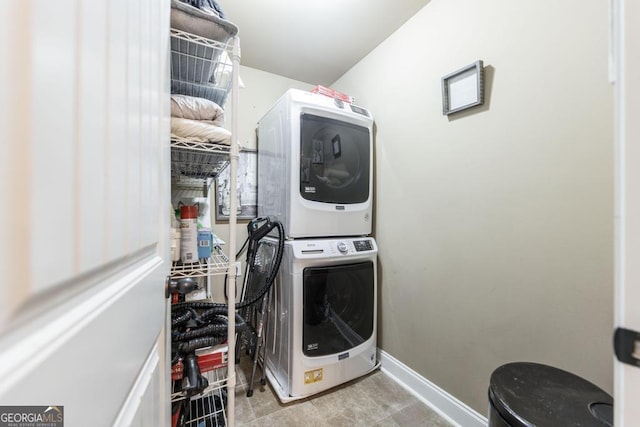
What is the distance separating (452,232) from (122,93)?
1529 millimetres

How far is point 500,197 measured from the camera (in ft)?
4.05

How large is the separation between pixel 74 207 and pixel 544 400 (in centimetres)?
118

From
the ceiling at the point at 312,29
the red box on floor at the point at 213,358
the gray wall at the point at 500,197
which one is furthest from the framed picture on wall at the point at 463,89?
the red box on floor at the point at 213,358

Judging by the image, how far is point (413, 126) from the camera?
1.67 m

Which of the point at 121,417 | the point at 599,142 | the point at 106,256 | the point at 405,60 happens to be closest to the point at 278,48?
the point at 405,60

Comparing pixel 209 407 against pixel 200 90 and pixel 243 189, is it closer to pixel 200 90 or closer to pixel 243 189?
pixel 243 189

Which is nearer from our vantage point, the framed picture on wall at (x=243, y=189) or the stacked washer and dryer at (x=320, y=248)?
the stacked washer and dryer at (x=320, y=248)

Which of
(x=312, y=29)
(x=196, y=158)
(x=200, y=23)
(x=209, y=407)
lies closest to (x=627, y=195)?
(x=200, y=23)

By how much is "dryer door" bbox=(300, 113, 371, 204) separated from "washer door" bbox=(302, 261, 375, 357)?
0.49m

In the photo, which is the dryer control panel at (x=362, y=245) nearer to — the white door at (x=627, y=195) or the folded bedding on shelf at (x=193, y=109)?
the folded bedding on shelf at (x=193, y=109)

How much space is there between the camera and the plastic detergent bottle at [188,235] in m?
1.06

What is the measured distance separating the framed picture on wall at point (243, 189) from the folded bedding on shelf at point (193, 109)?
3.64ft

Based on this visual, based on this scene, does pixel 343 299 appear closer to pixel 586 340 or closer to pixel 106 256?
pixel 586 340

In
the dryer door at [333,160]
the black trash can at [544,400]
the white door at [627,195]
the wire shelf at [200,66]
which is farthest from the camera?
the dryer door at [333,160]
